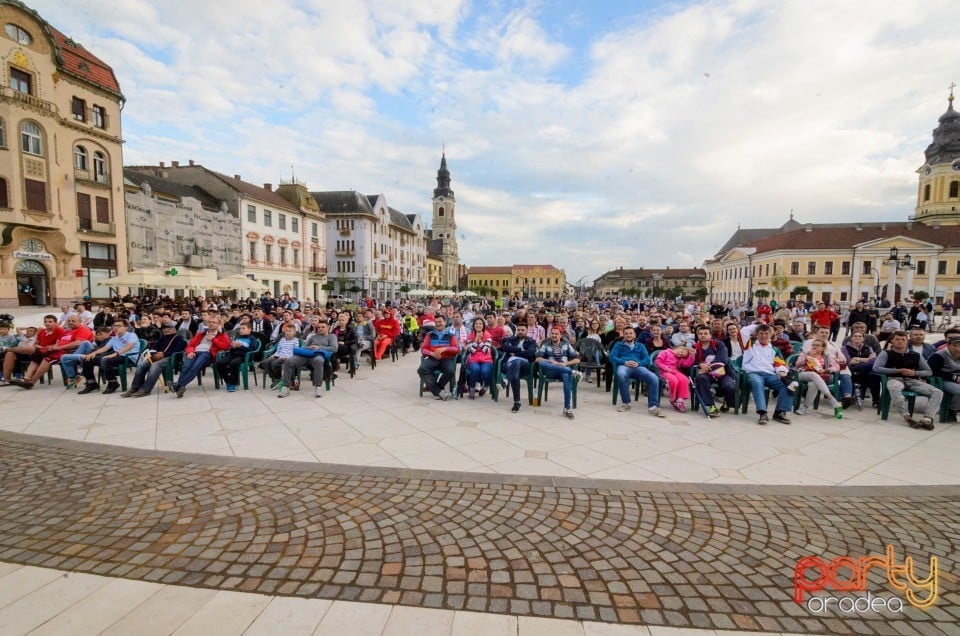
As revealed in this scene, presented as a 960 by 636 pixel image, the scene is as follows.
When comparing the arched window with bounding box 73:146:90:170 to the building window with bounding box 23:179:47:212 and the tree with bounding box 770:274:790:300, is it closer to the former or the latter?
the building window with bounding box 23:179:47:212

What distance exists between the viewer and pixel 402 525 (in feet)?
11.6

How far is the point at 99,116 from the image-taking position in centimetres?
2727

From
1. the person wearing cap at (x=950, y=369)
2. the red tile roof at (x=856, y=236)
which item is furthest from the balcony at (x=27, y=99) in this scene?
the red tile roof at (x=856, y=236)

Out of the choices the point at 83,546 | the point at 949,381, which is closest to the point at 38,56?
the point at 83,546

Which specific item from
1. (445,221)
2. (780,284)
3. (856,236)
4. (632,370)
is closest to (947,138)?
(856,236)

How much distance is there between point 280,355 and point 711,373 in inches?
296

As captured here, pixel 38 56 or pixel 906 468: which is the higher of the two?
pixel 38 56

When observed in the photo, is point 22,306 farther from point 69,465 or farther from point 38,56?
point 69,465

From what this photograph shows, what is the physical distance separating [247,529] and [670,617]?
3002mm

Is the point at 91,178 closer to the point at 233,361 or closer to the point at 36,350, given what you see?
the point at 36,350

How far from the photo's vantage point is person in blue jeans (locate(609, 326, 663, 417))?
23.0ft

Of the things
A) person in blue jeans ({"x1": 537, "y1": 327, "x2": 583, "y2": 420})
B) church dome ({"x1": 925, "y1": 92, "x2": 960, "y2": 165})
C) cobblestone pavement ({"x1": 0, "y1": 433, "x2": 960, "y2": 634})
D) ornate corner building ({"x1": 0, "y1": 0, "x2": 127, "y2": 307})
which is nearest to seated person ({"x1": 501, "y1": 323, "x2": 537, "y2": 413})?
person in blue jeans ({"x1": 537, "y1": 327, "x2": 583, "y2": 420})

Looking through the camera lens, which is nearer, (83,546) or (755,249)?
(83,546)

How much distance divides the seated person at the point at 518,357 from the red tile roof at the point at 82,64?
32.2 metres
